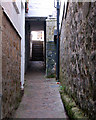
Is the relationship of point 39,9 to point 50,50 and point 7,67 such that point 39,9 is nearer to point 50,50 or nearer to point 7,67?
point 50,50

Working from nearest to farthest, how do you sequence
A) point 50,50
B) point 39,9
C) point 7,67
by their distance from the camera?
point 7,67 → point 50,50 → point 39,9

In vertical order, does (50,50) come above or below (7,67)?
above

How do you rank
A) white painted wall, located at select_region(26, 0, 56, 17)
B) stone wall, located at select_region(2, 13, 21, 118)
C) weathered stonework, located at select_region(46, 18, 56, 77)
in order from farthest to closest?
white painted wall, located at select_region(26, 0, 56, 17) → weathered stonework, located at select_region(46, 18, 56, 77) → stone wall, located at select_region(2, 13, 21, 118)

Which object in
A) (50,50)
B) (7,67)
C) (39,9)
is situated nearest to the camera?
(7,67)

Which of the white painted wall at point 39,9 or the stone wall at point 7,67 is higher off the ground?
the white painted wall at point 39,9

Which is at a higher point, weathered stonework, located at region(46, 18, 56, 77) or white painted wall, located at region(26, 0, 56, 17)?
white painted wall, located at region(26, 0, 56, 17)

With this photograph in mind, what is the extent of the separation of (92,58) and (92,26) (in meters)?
0.33

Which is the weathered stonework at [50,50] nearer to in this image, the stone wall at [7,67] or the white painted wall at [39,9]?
the white painted wall at [39,9]

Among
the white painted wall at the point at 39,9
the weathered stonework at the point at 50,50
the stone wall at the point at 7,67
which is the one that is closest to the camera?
the stone wall at the point at 7,67

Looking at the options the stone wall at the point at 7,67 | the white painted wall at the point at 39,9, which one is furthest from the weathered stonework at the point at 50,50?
the stone wall at the point at 7,67

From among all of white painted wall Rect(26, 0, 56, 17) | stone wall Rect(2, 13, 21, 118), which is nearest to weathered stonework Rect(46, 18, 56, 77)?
white painted wall Rect(26, 0, 56, 17)

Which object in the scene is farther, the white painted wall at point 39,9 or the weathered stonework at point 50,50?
the white painted wall at point 39,9

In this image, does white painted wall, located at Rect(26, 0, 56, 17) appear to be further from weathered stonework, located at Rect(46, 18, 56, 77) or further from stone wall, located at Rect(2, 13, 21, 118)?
stone wall, located at Rect(2, 13, 21, 118)

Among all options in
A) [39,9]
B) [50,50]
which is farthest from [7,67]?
[39,9]
